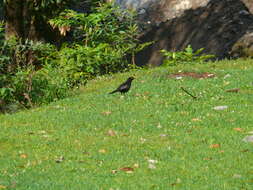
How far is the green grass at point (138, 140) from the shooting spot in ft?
27.6

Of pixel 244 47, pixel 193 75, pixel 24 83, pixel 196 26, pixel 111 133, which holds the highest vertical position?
pixel 196 26

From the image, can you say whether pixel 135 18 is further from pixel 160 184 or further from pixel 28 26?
pixel 160 184

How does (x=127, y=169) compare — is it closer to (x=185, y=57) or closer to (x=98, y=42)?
(x=185, y=57)

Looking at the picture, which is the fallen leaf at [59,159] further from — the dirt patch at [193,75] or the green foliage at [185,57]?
the green foliage at [185,57]

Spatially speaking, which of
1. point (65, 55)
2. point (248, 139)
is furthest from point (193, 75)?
point (248, 139)

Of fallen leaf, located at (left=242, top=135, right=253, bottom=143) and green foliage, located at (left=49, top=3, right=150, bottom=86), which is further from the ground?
green foliage, located at (left=49, top=3, right=150, bottom=86)

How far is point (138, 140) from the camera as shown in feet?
35.4

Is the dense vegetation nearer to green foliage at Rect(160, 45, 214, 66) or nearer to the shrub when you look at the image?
the shrub

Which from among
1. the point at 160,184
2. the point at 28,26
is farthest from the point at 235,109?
the point at 28,26

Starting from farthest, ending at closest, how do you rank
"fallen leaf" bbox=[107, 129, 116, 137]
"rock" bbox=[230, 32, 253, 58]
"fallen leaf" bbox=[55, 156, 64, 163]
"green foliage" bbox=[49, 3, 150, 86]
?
"rock" bbox=[230, 32, 253, 58]
"green foliage" bbox=[49, 3, 150, 86]
"fallen leaf" bbox=[107, 129, 116, 137]
"fallen leaf" bbox=[55, 156, 64, 163]

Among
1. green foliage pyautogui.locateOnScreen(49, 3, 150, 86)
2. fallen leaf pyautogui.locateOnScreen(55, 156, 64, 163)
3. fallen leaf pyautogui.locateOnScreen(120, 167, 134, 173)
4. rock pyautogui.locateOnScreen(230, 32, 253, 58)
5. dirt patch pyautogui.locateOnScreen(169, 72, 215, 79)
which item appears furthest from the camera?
rock pyautogui.locateOnScreen(230, 32, 253, 58)

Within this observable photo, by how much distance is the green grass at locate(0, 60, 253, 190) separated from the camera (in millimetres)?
8406

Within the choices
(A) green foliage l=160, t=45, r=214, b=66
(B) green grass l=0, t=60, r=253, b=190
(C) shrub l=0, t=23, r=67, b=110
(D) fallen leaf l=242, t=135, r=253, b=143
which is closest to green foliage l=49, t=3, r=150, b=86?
(A) green foliage l=160, t=45, r=214, b=66

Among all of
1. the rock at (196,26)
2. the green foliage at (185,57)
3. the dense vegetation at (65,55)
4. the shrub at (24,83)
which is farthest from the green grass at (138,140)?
the rock at (196,26)
